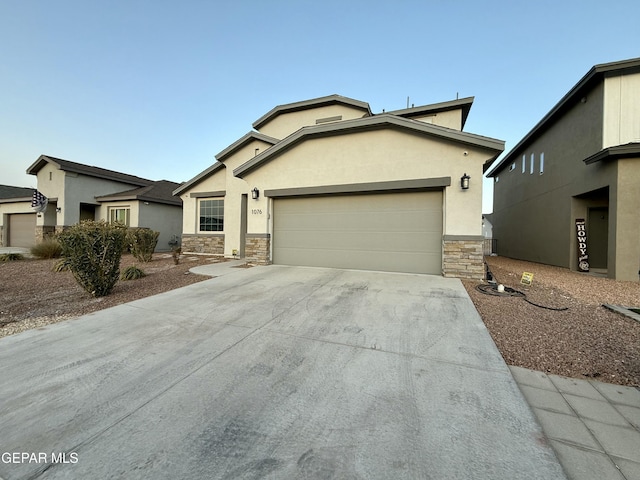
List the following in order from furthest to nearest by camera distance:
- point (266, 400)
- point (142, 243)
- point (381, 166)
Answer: point (142, 243) → point (381, 166) → point (266, 400)

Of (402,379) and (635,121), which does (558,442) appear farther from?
(635,121)

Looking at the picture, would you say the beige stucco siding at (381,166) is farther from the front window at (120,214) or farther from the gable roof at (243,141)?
the front window at (120,214)

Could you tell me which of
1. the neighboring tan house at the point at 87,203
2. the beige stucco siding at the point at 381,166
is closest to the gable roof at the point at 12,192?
the neighboring tan house at the point at 87,203

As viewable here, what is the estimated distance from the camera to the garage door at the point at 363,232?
7.43m

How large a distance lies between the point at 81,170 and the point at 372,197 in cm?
1955

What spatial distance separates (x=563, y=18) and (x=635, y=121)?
13.4 feet

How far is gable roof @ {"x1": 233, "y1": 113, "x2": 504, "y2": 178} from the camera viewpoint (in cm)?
663

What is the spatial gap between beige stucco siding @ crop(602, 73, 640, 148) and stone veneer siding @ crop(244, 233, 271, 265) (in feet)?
38.8

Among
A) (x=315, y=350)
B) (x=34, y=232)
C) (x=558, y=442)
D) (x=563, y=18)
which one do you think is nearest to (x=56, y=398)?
(x=315, y=350)

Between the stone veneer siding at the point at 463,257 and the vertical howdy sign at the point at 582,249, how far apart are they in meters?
6.16

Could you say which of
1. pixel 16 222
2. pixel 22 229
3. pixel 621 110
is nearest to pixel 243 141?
pixel 621 110

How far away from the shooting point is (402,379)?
2527mm

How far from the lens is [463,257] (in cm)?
686

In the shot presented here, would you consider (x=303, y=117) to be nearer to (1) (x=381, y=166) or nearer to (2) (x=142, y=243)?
(1) (x=381, y=166)
